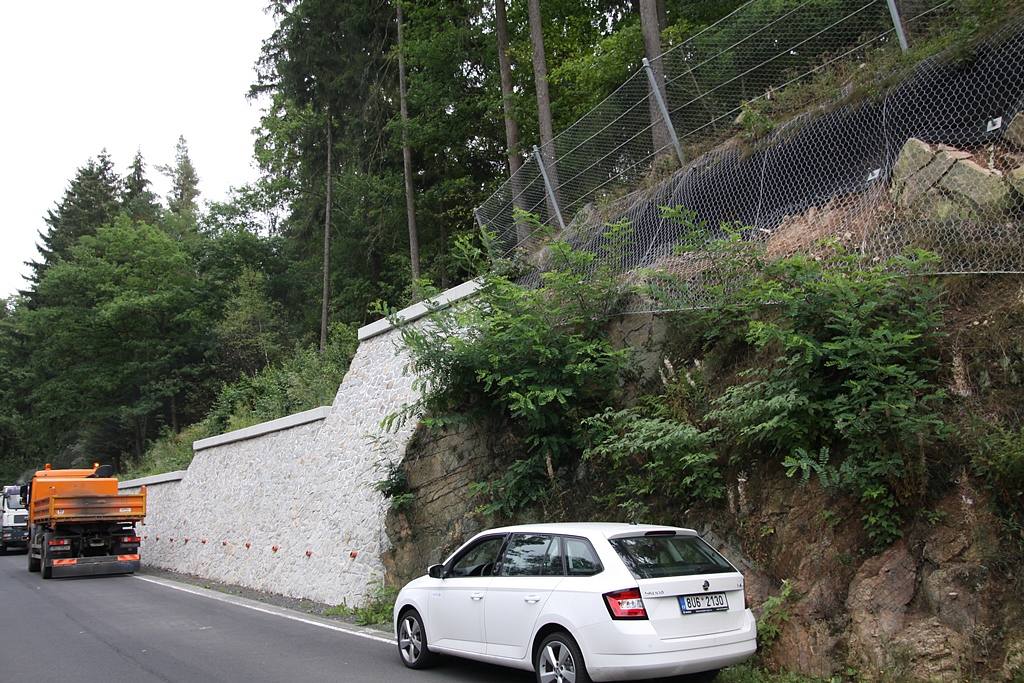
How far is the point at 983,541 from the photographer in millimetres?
6172

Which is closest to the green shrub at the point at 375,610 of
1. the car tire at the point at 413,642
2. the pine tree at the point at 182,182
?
the car tire at the point at 413,642

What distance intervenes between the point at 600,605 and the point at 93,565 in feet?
60.6

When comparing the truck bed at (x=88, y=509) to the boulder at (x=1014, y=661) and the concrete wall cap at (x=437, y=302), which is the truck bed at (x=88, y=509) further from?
the boulder at (x=1014, y=661)

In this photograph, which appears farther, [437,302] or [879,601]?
[437,302]

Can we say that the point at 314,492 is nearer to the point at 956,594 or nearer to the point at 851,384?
the point at 851,384

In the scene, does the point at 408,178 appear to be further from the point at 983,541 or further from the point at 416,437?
the point at 983,541

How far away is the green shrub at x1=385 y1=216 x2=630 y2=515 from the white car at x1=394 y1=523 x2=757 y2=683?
9.55 feet

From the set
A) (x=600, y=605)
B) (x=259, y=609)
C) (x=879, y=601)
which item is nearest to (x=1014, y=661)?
(x=879, y=601)

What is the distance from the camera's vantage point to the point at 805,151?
10.7m

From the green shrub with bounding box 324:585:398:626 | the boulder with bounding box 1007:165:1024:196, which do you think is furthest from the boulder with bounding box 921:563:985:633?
the green shrub with bounding box 324:585:398:626

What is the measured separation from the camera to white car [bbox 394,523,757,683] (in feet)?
19.1

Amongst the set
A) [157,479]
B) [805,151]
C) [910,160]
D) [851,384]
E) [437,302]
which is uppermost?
[805,151]

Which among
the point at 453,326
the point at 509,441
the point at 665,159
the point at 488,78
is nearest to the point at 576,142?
the point at 665,159

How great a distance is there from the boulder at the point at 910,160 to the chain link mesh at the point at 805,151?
0.07ft
